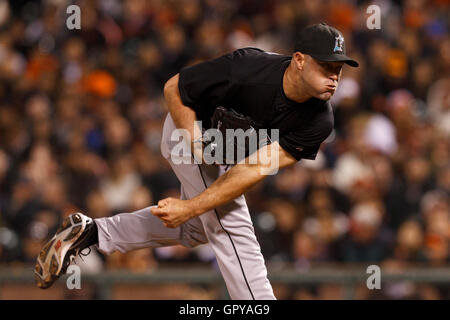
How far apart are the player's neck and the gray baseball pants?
1.87ft

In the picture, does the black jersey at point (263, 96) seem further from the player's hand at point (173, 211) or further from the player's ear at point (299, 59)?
the player's hand at point (173, 211)

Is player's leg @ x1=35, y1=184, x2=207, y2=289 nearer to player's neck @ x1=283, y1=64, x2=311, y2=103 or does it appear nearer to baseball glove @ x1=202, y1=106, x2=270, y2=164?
baseball glove @ x1=202, y1=106, x2=270, y2=164

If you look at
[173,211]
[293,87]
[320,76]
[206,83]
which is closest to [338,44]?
[320,76]

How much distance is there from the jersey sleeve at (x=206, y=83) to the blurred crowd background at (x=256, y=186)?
7.61 ft

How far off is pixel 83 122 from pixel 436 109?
3.54 m

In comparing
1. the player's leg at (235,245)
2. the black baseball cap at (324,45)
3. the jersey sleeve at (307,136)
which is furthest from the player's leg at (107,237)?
the black baseball cap at (324,45)

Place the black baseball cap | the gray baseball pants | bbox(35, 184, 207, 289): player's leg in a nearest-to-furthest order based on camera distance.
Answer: the black baseball cap → the gray baseball pants → bbox(35, 184, 207, 289): player's leg

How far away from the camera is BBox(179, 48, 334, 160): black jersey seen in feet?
13.1

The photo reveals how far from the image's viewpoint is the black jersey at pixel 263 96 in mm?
3990

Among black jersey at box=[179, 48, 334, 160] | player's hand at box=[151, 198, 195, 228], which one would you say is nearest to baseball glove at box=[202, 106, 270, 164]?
black jersey at box=[179, 48, 334, 160]

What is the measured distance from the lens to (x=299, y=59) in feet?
12.7

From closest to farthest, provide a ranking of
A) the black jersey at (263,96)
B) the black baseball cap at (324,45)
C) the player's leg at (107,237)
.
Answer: the black baseball cap at (324,45) → the black jersey at (263,96) → the player's leg at (107,237)

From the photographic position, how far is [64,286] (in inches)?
234

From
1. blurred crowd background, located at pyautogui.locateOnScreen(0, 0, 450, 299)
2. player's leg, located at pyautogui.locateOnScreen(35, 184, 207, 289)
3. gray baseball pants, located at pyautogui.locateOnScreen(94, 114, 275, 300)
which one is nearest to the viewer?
gray baseball pants, located at pyautogui.locateOnScreen(94, 114, 275, 300)
